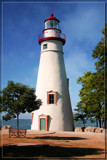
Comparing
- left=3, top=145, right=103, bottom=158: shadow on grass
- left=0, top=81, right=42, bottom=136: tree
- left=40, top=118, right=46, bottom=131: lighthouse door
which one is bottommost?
left=40, top=118, right=46, bottom=131: lighthouse door

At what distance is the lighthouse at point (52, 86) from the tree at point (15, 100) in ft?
26.0

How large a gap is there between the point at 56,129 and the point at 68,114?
295cm

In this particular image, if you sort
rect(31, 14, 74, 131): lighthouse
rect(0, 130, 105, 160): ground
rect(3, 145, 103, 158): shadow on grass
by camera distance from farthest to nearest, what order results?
1. rect(31, 14, 74, 131): lighthouse
2. rect(0, 130, 105, 160): ground
3. rect(3, 145, 103, 158): shadow on grass

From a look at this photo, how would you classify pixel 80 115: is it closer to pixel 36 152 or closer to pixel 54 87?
pixel 54 87

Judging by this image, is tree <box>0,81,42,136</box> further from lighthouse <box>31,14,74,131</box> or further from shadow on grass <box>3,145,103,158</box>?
lighthouse <box>31,14,74,131</box>

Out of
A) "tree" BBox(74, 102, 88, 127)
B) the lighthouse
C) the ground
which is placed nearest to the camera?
the ground

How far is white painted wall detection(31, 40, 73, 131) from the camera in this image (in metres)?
24.4

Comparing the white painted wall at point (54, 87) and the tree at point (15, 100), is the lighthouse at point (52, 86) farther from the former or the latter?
the tree at point (15, 100)

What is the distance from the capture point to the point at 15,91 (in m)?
16.7

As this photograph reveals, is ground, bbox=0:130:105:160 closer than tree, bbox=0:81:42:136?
Yes

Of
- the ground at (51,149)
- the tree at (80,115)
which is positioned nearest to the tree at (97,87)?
the tree at (80,115)

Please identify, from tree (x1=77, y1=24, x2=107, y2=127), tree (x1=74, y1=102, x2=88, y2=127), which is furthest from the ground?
tree (x1=74, y1=102, x2=88, y2=127)

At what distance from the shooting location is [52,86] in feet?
84.0

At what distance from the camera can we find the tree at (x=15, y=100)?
53.2ft
